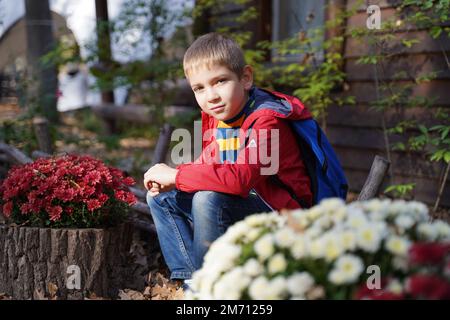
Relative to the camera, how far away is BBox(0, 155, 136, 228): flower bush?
279 centimetres

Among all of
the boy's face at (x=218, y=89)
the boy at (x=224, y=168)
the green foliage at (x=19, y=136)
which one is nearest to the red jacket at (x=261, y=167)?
the boy at (x=224, y=168)

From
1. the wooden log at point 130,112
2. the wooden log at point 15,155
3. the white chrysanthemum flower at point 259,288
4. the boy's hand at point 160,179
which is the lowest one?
the white chrysanthemum flower at point 259,288

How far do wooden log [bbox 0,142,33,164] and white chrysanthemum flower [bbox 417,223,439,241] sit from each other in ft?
→ 12.6

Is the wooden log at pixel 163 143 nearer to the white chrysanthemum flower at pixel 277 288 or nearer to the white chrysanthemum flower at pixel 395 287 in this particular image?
the white chrysanthemum flower at pixel 277 288

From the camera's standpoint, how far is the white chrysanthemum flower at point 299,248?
1.58m

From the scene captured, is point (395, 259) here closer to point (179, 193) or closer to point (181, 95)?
point (179, 193)

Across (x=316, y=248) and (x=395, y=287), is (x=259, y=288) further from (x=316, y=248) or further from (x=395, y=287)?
(x=395, y=287)

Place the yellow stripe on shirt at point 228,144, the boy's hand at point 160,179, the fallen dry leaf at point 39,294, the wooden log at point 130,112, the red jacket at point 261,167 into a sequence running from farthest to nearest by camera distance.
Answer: the wooden log at point 130,112 → the fallen dry leaf at point 39,294 → the yellow stripe on shirt at point 228,144 → the boy's hand at point 160,179 → the red jacket at point 261,167

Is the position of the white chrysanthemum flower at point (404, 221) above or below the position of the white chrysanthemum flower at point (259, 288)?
above

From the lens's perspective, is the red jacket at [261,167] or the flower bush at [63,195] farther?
the flower bush at [63,195]

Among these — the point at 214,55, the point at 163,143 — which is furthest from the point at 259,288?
the point at 163,143

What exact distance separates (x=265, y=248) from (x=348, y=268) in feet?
0.81

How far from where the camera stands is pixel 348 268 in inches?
59.7

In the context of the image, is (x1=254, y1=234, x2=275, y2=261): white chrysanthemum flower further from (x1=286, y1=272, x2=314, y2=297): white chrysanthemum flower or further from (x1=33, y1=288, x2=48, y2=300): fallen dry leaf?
(x1=33, y1=288, x2=48, y2=300): fallen dry leaf
